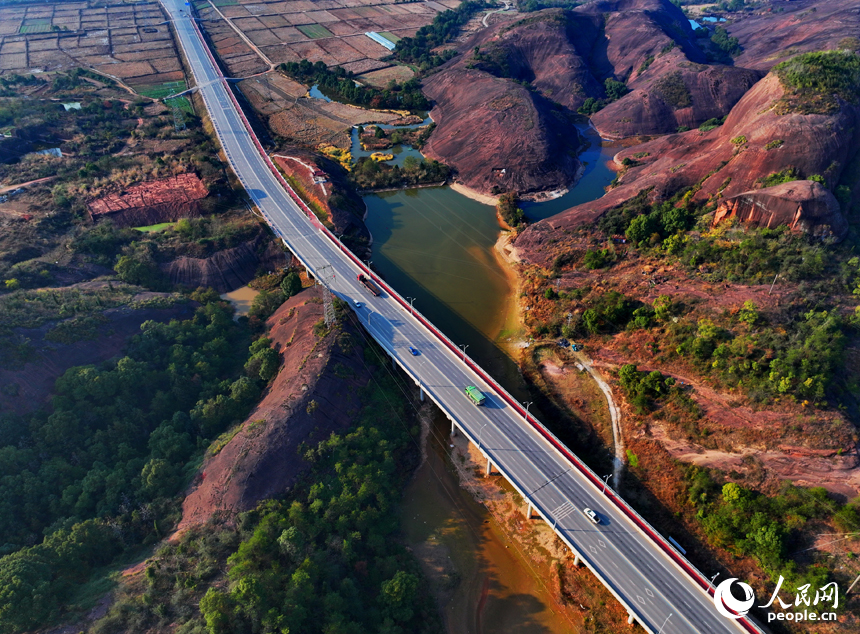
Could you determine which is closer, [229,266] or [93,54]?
[229,266]

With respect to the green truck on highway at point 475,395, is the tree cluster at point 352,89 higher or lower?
higher

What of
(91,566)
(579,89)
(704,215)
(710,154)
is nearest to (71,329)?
(91,566)

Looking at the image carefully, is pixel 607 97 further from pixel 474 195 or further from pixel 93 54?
pixel 93 54

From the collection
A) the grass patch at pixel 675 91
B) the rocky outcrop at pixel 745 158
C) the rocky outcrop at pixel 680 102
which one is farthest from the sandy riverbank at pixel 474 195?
the grass patch at pixel 675 91

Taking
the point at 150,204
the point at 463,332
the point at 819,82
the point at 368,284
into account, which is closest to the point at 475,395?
the point at 463,332

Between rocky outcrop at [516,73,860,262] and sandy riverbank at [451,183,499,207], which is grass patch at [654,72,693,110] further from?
sandy riverbank at [451,183,499,207]

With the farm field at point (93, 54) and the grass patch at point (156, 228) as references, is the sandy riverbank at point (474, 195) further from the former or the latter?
the farm field at point (93, 54)
